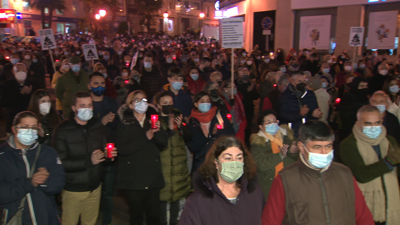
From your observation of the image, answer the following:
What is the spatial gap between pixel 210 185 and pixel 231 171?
0.20 metres

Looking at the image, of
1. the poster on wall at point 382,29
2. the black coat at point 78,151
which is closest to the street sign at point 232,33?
the black coat at point 78,151

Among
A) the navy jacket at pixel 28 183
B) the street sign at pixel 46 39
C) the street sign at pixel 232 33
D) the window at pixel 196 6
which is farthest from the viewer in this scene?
the window at pixel 196 6

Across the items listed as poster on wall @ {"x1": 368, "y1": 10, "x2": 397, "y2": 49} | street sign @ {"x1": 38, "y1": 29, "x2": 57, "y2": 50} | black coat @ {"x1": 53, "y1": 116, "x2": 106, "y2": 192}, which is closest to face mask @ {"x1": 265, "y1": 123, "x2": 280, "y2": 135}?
black coat @ {"x1": 53, "y1": 116, "x2": 106, "y2": 192}

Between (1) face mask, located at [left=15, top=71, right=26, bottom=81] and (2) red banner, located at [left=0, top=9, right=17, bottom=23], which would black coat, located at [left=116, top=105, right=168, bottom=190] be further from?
(2) red banner, located at [left=0, top=9, right=17, bottom=23]

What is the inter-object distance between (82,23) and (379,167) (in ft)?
159

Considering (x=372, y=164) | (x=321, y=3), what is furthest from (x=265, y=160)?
(x=321, y=3)

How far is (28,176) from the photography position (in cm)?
335

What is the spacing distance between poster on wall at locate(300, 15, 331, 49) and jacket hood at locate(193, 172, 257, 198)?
20671 mm

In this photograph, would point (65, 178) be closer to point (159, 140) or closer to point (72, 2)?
point (159, 140)

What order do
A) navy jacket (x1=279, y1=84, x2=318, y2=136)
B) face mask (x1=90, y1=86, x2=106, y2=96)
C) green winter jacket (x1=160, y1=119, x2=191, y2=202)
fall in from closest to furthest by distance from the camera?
green winter jacket (x1=160, y1=119, x2=191, y2=202)
face mask (x1=90, y1=86, x2=106, y2=96)
navy jacket (x1=279, y1=84, x2=318, y2=136)

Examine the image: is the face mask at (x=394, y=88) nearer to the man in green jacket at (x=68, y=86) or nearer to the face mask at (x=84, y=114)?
the face mask at (x=84, y=114)

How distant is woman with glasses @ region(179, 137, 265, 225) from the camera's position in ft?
8.27

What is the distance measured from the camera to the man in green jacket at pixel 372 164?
375 cm

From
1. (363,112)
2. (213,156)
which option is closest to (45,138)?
(213,156)
